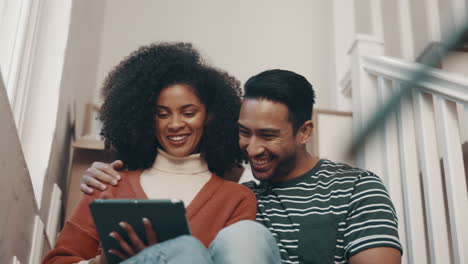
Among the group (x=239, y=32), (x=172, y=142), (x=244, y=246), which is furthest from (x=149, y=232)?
(x=239, y=32)

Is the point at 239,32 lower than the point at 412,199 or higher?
higher

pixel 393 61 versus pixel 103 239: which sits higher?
pixel 393 61

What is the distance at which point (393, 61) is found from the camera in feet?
4.75

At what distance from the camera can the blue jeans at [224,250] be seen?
640mm

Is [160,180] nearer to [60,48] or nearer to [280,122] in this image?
[280,122]

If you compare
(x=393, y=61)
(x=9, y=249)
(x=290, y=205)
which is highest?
(x=393, y=61)

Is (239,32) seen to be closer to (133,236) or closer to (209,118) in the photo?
(209,118)

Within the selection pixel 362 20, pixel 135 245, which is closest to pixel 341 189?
pixel 135 245

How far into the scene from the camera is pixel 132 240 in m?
0.74

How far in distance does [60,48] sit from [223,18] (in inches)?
57.3

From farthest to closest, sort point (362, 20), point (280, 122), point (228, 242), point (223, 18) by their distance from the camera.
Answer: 1. point (223, 18)
2. point (362, 20)
3. point (280, 122)
4. point (228, 242)

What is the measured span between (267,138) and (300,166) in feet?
0.35

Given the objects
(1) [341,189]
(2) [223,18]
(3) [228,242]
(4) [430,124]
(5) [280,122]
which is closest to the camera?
(3) [228,242]

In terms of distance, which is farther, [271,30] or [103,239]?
[271,30]
